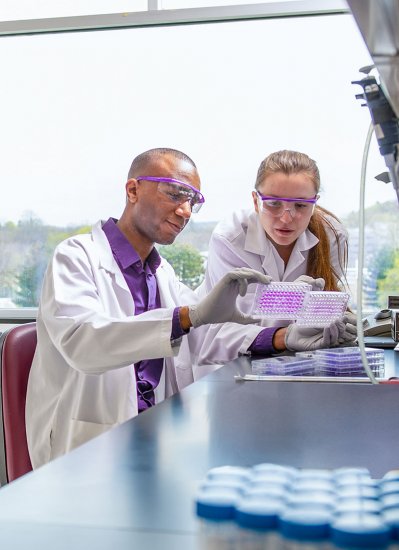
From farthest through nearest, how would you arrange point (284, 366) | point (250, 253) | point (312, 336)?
point (250, 253)
point (312, 336)
point (284, 366)

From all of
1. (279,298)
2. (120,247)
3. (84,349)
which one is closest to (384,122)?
(279,298)

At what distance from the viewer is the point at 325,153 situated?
3756 mm

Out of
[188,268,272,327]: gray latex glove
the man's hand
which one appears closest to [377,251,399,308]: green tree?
the man's hand

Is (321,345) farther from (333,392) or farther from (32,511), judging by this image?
(32,511)

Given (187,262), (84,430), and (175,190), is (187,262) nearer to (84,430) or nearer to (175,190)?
(175,190)

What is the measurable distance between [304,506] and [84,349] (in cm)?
143

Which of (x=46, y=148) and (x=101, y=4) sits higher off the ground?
(x=101, y=4)

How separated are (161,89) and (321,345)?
205 centimetres

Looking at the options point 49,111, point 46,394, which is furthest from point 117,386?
point 49,111

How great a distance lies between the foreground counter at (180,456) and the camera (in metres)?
0.74

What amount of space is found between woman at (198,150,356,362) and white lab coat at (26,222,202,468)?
368 millimetres

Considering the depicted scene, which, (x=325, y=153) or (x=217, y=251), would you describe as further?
(x=325, y=153)

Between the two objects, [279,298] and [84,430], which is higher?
[279,298]

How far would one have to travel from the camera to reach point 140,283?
251 cm
